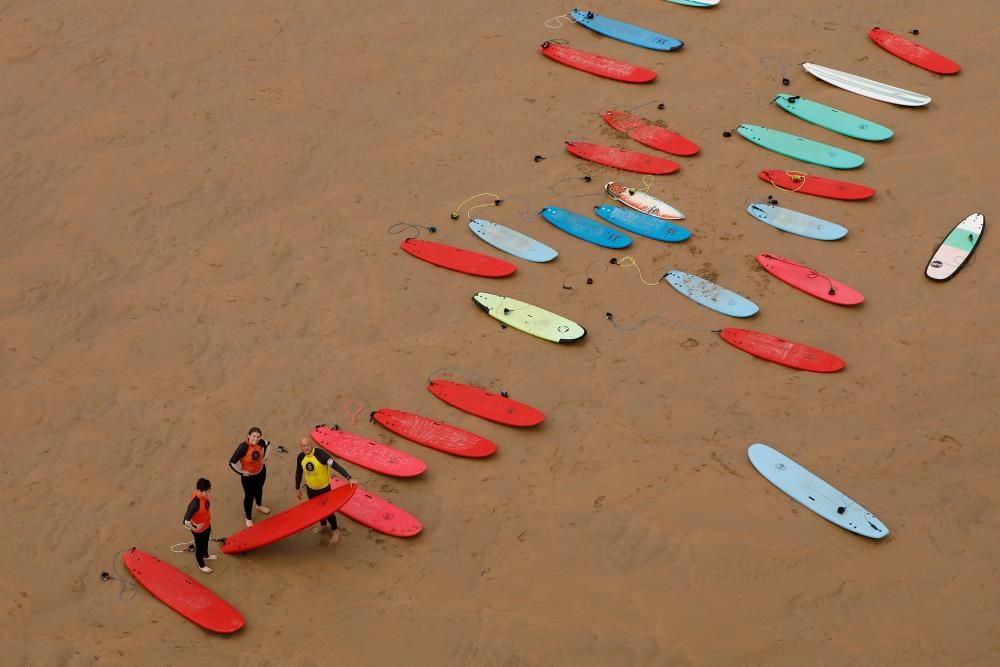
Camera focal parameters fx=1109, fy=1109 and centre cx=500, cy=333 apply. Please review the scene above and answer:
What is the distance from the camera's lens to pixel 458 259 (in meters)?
13.2

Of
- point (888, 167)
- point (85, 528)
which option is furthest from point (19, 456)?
point (888, 167)

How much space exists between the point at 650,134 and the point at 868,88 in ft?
10.4

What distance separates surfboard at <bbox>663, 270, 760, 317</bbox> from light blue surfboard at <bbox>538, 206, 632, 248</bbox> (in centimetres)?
83

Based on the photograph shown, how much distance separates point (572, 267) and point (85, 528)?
605 centimetres

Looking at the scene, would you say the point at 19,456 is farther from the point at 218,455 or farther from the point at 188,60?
the point at 188,60

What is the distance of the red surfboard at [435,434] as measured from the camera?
11.0m

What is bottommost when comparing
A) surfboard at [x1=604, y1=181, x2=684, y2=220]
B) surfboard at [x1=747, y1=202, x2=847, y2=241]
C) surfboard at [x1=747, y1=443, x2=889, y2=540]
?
surfboard at [x1=747, y1=443, x2=889, y2=540]

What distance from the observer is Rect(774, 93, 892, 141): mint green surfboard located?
569 inches

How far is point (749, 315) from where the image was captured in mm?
12258

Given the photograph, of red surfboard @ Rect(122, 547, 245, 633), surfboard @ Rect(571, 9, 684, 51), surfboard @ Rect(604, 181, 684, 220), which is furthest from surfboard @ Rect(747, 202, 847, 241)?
red surfboard @ Rect(122, 547, 245, 633)

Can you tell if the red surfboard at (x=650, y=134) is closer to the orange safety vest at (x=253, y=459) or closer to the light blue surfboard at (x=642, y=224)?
the light blue surfboard at (x=642, y=224)

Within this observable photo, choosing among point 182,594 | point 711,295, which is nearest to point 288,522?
point 182,594

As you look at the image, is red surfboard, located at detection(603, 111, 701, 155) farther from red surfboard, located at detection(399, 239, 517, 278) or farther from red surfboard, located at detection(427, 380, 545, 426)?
red surfboard, located at detection(427, 380, 545, 426)

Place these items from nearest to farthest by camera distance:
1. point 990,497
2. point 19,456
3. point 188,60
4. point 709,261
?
point 990,497 → point 19,456 → point 709,261 → point 188,60
